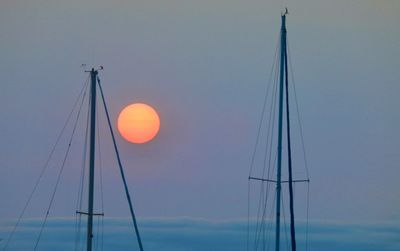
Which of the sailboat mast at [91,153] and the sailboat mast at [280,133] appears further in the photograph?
the sailboat mast at [91,153]

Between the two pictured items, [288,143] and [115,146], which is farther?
[115,146]

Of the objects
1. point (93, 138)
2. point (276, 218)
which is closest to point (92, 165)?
point (93, 138)

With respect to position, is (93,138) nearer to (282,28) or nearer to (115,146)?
(115,146)

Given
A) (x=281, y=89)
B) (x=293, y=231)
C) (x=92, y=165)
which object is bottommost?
(x=293, y=231)

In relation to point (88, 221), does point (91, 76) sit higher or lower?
higher

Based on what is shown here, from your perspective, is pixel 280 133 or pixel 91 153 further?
pixel 91 153

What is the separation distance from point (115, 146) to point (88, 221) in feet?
13.2

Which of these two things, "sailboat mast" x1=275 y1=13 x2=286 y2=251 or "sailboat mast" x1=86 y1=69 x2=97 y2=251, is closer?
"sailboat mast" x1=275 y1=13 x2=286 y2=251

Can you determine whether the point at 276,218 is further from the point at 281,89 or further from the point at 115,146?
the point at 115,146

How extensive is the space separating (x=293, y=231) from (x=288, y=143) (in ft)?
11.1

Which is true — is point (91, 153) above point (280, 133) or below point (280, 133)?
below

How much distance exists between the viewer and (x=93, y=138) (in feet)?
133

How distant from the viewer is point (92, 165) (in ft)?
131

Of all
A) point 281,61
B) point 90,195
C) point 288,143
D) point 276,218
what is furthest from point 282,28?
point 90,195
